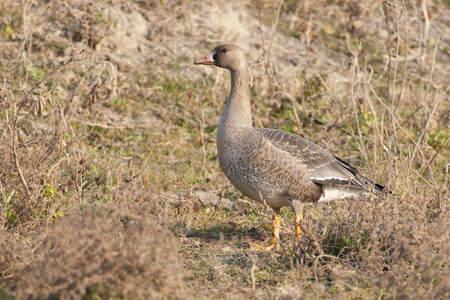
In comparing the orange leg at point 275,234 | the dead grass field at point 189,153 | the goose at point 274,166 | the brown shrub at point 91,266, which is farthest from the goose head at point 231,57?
the brown shrub at point 91,266

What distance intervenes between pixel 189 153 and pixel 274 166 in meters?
2.63

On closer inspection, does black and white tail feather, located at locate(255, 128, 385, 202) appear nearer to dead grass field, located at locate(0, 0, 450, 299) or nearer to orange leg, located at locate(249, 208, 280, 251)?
dead grass field, located at locate(0, 0, 450, 299)

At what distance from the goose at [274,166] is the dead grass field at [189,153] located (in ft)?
0.94

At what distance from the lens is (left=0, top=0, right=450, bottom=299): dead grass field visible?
3.93 m

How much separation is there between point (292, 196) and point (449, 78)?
6.57 metres

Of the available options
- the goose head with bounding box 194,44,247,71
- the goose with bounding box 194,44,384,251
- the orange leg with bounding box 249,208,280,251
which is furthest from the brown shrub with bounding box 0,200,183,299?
the goose head with bounding box 194,44,247,71

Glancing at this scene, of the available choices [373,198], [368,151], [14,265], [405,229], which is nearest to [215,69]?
[368,151]

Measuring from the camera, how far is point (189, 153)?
7.74 metres

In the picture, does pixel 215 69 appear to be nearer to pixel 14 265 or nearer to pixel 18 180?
pixel 18 180

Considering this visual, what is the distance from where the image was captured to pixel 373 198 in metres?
5.26

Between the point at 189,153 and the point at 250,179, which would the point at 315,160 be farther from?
the point at 189,153

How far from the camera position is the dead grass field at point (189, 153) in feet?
12.9

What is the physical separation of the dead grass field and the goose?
0.29 m

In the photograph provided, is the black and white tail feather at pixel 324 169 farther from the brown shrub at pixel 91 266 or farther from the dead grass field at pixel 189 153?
the brown shrub at pixel 91 266
